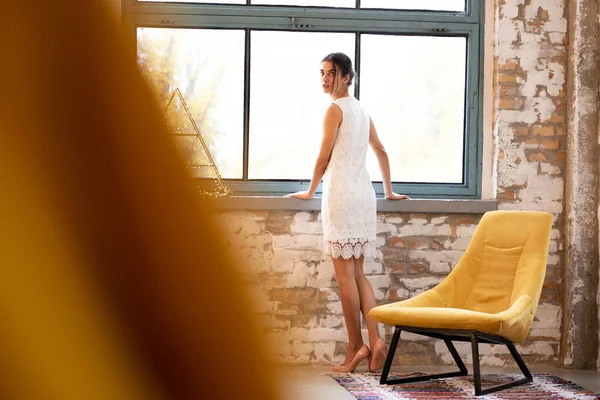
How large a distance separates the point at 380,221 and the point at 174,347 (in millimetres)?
4574

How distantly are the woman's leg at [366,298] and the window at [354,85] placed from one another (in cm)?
64

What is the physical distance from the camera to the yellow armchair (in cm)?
372

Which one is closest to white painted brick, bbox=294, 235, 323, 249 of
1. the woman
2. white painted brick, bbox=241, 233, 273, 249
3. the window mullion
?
the woman

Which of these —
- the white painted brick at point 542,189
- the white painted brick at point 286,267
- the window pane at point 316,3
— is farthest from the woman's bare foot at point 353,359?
the window pane at point 316,3

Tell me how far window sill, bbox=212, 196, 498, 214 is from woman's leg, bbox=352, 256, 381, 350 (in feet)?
1.33

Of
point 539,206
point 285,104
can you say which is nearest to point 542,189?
point 539,206

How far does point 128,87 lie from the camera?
9.5 inches

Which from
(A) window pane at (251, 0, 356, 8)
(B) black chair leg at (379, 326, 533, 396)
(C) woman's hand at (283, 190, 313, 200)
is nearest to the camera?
(B) black chair leg at (379, 326, 533, 396)

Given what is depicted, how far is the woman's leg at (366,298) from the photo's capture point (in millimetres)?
4453

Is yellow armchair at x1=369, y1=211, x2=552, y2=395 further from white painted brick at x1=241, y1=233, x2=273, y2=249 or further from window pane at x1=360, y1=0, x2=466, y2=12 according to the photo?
white painted brick at x1=241, y1=233, x2=273, y2=249

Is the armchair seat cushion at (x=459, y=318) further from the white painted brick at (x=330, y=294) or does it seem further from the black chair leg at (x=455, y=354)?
the white painted brick at (x=330, y=294)

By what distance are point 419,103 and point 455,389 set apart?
1.85 m

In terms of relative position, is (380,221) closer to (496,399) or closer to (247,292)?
(496,399)

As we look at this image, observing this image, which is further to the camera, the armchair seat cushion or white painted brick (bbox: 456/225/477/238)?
white painted brick (bbox: 456/225/477/238)
